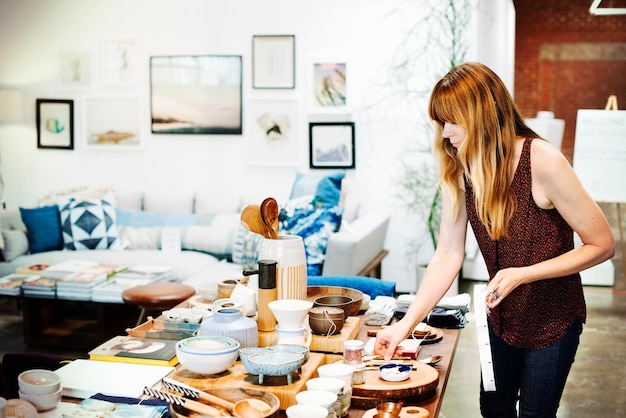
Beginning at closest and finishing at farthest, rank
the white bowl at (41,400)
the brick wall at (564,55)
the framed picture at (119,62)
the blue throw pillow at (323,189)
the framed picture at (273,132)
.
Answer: the white bowl at (41,400) < the blue throw pillow at (323,189) < the framed picture at (273,132) < the framed picture at (119,62) < the brick wall at (564,55)

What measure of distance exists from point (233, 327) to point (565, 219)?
0.91 metres

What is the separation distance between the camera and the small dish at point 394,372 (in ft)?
5.83

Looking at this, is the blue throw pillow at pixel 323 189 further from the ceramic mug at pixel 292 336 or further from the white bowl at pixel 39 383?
the white bowl at pixel 39 383

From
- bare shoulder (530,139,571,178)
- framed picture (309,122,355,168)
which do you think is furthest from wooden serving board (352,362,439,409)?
framed picture (309,122,355,168)

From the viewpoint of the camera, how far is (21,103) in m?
6.83

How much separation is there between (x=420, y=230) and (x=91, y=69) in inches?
131

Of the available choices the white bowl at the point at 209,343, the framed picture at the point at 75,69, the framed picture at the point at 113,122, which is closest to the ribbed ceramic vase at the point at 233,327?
the white bowl at the point at 209,343

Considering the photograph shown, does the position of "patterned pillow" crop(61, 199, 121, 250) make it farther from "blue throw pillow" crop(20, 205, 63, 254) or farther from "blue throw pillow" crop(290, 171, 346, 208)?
"blue throw pillow" crop(290, 171, 346, 208)

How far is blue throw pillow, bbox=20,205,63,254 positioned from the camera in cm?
552

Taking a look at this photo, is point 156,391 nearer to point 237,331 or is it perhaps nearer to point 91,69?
point 237,331

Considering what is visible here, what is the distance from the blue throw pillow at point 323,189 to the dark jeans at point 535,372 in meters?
2.98

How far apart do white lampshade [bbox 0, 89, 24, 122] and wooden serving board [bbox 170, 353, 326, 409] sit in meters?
5.69

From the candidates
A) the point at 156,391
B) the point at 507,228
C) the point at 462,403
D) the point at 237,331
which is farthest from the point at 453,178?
the point at 462,403

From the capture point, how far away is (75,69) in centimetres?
671
